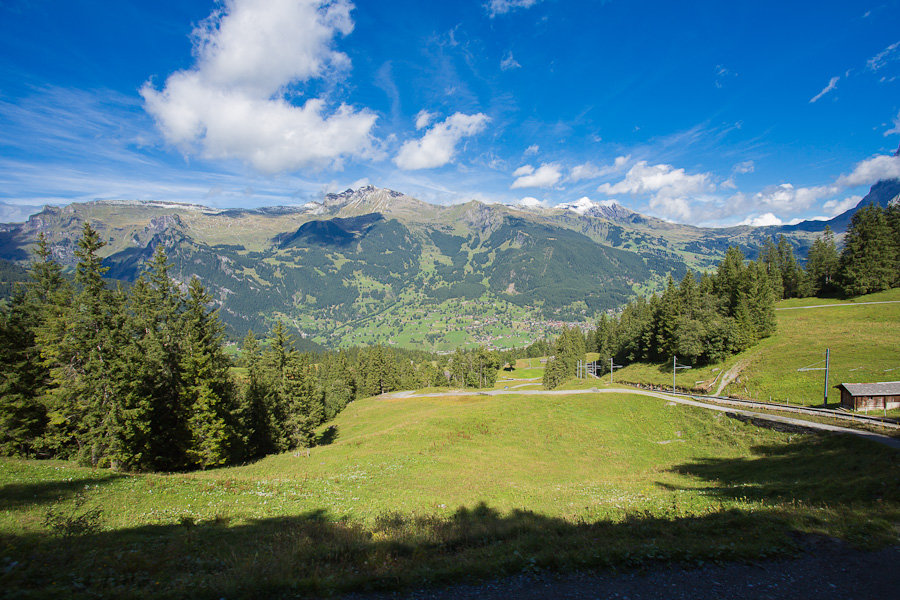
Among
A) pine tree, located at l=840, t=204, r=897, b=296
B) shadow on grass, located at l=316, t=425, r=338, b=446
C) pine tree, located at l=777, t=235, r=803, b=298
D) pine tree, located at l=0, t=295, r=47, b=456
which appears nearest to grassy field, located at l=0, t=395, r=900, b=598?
pine tree, located at l=0, t=295, r=47, b=456

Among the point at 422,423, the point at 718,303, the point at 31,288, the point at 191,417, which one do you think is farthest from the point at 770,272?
the point at 31,288

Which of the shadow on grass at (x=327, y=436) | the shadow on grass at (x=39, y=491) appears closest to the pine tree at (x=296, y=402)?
the shadow on grass at (x=327, y=436)

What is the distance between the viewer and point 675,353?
75.9 meters

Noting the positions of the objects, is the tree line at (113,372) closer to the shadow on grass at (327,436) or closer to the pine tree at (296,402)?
the pine tree at (296,402)

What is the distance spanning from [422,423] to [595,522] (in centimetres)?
3478

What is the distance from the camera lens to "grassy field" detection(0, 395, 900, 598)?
9.93m

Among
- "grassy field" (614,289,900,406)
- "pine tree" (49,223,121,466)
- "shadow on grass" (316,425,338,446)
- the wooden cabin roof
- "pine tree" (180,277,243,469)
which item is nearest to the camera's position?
"pine tree" (49,223,121,466)

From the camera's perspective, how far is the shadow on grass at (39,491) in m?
15.6

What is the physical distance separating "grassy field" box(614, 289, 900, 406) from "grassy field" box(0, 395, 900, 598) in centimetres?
2247

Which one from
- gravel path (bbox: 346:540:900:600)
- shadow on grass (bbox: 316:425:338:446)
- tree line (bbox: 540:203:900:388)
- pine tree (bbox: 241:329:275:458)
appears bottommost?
shadow on grass (bbox: 316:425:338:446)

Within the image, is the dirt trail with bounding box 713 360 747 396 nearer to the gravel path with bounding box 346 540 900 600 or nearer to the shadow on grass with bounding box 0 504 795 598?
the shadow on grass with bounding box 0 504 795 598

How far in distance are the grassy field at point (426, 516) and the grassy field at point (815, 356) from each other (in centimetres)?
2247

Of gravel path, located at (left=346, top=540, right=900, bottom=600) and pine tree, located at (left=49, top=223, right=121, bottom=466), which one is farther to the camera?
pine tree, located at (left=49, top=223, right=121, bottom=466)

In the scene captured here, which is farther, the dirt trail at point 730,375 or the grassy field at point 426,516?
the dirt trail at point 730,375
